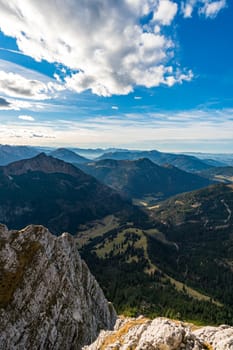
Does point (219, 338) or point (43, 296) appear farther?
point (43, 296)

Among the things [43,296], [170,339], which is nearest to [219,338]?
[170,339]

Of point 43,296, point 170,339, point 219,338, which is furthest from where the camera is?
point 43,296

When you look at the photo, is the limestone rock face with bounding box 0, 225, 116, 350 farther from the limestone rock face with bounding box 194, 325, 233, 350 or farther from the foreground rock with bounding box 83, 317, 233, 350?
the limestone rock face with bounding box 194, 325, 233, 350

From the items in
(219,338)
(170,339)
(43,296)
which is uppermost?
(170,339)

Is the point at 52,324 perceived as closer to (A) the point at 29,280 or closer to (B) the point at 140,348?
(A) the point at 29,280

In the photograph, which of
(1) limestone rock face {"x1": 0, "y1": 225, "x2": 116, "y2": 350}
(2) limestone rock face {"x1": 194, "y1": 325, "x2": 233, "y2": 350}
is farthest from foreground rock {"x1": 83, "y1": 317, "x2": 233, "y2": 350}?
(1) limestone rock face {"x1": 0, "y1": 225, "x2": 116, "y2": 350}

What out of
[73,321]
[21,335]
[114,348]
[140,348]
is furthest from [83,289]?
[140,348]

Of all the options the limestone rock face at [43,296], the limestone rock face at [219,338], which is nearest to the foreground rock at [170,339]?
the limestone rock face at [219,338]

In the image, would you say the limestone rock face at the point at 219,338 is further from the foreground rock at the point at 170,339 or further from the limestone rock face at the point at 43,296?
the limestone rock face at the point at 43,296

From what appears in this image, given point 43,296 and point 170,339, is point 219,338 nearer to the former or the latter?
point 170,339
